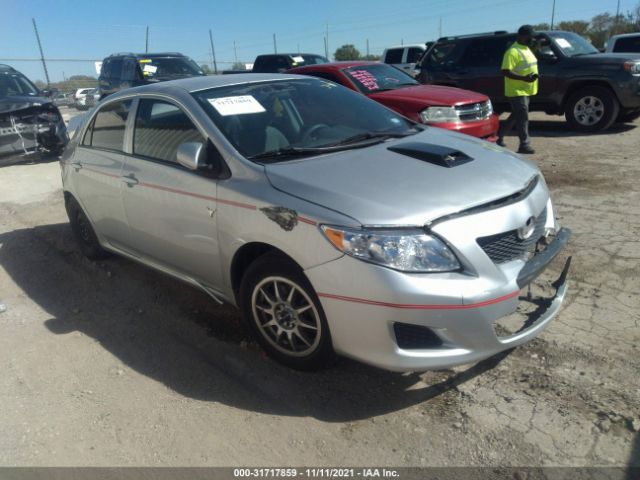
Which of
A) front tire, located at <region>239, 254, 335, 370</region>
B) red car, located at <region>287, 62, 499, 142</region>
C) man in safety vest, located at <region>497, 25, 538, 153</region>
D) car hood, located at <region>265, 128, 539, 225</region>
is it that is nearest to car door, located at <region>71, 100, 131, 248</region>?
front tire, located at <region>239, 254, 335, 370</region>

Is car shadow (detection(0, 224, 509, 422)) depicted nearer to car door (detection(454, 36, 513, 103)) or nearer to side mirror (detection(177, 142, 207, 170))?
side mirror (detection(177, 142, 207, 170))

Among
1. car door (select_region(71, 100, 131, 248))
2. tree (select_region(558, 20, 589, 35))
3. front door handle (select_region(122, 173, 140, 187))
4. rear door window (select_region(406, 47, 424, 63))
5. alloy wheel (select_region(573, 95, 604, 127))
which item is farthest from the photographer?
tree (select_region(558, 20, 589, 35))

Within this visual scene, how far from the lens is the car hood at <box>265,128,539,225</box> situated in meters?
2.59

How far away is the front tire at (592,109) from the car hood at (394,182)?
24.6 feet

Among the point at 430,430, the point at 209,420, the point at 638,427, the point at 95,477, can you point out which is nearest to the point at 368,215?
the point at 430,430

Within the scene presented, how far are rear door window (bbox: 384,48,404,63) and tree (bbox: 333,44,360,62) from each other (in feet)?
80.1

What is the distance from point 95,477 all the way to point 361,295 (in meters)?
1.54

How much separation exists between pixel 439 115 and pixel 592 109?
15.2 ft

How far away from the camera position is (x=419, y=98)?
23.1 feet

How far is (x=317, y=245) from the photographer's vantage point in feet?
8.71

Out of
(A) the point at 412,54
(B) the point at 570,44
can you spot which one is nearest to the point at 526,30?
(B) the point at 570,44

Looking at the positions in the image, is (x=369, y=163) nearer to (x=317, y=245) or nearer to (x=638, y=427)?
(x=317, y=245)

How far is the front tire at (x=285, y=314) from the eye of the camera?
A: 9.26ft

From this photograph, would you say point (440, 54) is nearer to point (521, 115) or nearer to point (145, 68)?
point (521, 115)
